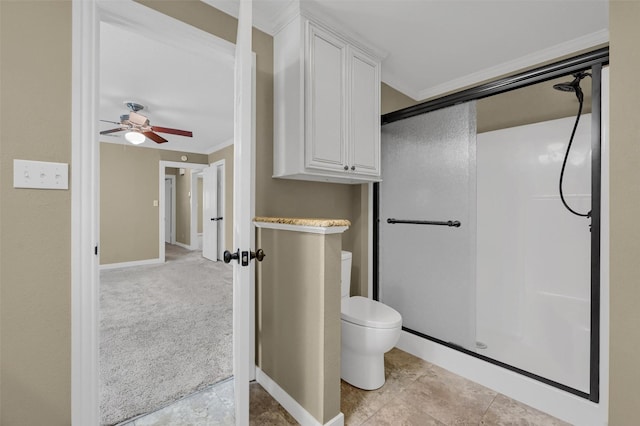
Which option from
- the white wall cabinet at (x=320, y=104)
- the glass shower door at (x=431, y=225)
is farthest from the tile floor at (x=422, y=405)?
the white wall cabinet at (x=320, y=104)

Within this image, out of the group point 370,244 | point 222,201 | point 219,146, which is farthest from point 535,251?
point 219,146

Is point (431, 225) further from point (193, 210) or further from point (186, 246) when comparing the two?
point (186, 246)

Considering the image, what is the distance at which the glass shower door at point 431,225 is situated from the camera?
194 cm

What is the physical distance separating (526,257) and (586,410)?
1250 mm

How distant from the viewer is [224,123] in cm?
432

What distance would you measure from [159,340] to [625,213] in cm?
300

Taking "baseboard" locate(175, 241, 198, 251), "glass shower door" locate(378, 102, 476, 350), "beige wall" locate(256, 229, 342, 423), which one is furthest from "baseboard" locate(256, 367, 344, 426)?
"baseboard" locate(175, 241, 198, 251)

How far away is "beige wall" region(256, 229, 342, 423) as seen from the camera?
4.44 feet

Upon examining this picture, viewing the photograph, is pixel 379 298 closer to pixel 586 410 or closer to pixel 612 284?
pixel 586 410

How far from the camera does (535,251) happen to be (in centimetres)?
239

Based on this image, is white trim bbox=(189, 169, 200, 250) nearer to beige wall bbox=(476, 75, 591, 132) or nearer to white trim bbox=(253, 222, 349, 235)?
white trim bbox=(253, 222, 349, 235)

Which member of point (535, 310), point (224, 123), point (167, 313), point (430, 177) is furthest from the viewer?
point (224, 123)

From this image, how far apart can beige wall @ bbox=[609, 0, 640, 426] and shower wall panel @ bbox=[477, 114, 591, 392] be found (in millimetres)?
894

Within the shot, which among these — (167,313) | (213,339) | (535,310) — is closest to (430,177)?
(535,310)
